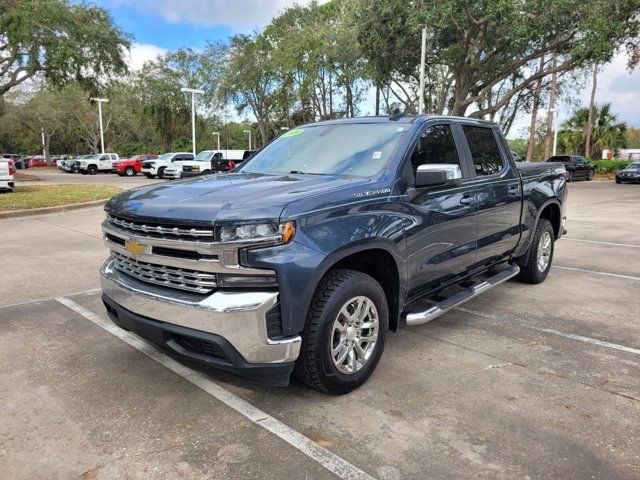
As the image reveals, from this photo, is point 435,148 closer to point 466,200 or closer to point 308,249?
point 466,200

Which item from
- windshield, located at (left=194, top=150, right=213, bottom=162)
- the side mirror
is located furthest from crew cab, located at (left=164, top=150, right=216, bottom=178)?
the side mirror

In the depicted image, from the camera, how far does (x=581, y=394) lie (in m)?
3.46

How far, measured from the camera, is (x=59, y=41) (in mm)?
21656

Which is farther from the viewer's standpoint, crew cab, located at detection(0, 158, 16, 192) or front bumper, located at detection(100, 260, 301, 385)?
crew cab, located at detection(0, 158, 16, 192)

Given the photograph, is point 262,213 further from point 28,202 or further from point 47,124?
point 47,124

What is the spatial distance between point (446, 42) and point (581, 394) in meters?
22.3

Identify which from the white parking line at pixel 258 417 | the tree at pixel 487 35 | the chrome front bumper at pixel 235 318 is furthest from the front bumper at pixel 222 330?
the tree at pixel 487 35

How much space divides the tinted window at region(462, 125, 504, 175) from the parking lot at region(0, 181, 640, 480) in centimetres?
149

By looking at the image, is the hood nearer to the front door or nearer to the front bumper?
the front bumper

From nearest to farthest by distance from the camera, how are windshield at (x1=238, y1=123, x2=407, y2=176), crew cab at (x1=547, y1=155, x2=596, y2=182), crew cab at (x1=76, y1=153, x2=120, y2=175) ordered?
windshield at (x1=238, y1=123, x2=407, y2=176), crew cab at (x1=547, y1=155, x2=596, y2=182), crew cab at (x1=76, y1=153, x2=120, y2=175)

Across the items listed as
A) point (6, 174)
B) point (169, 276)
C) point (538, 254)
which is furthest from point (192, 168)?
point (169, 276)

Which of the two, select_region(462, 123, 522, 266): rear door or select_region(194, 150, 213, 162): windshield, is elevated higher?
select_region(194, 150, 213, 162): windshield

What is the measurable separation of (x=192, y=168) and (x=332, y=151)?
2438cm

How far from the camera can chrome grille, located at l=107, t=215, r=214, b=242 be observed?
288 cm
